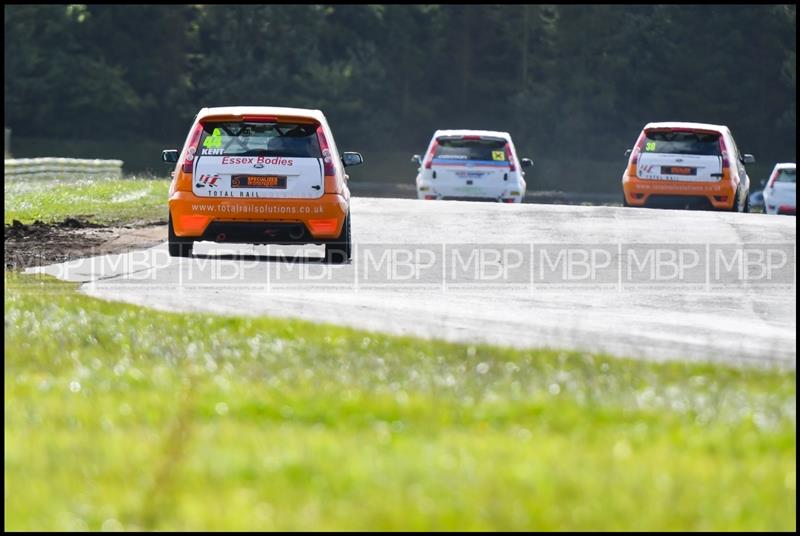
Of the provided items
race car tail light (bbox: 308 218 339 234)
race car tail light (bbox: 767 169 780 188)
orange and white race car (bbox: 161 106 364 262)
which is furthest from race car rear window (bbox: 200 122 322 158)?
race car tail light (bbox: 767 169 780 188)

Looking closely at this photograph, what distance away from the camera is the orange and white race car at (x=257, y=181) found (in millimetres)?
15586

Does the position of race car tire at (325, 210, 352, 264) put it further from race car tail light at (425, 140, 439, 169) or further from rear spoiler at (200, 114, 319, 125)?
race car tail light at (425, 140, 439, 169)

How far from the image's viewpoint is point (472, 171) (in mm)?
28031

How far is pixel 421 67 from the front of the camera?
269ft

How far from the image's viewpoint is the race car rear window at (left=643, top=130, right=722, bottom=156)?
83.9 feet

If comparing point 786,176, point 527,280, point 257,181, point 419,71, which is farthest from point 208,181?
point 419,71

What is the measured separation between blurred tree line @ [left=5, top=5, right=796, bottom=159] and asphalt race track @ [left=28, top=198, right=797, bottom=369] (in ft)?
184

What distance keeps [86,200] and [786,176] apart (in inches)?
568

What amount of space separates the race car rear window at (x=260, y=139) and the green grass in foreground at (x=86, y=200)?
7283 mm

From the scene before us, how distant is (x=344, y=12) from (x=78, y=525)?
78.7 meters

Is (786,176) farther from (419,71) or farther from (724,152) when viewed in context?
(419,71)

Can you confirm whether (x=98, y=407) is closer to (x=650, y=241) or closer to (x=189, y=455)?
(x=189, y=455)

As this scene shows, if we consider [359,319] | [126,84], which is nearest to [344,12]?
[126,84]

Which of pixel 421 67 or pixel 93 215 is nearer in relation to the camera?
pixel 93 215
